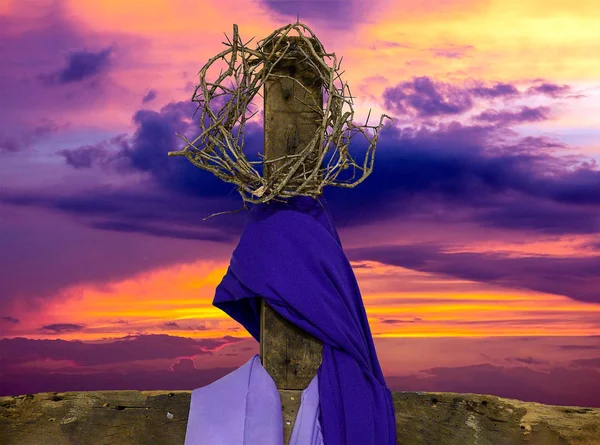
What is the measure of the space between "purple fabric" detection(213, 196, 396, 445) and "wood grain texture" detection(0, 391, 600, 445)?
1.41 metres

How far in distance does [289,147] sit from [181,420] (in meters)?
2.16

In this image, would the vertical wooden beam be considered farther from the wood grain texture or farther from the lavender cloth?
the wood grain texture

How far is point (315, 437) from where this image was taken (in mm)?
3727

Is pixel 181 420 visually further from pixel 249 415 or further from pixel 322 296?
pixel 322 296

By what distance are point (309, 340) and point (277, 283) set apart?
34 centimetres

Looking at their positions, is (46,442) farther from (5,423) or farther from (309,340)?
(309,340)

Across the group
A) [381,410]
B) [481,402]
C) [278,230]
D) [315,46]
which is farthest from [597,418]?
[315,46]

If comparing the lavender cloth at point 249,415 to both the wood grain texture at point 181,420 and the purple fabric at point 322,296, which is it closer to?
the purple fabric at point 322,296

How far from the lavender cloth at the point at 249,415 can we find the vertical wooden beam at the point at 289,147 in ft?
0.17

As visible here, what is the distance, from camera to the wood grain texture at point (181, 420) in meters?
5.02

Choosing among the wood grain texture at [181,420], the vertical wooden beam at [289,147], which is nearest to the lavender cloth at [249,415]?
the vertical wooden beam at [289,147]

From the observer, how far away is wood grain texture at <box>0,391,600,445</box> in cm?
502

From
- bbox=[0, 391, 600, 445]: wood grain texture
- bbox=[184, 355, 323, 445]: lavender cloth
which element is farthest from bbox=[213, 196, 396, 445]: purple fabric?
bbox=[0, 391, 600, 445]: wood grain texture

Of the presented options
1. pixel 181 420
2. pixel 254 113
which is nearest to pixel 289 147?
pixel 254 113
